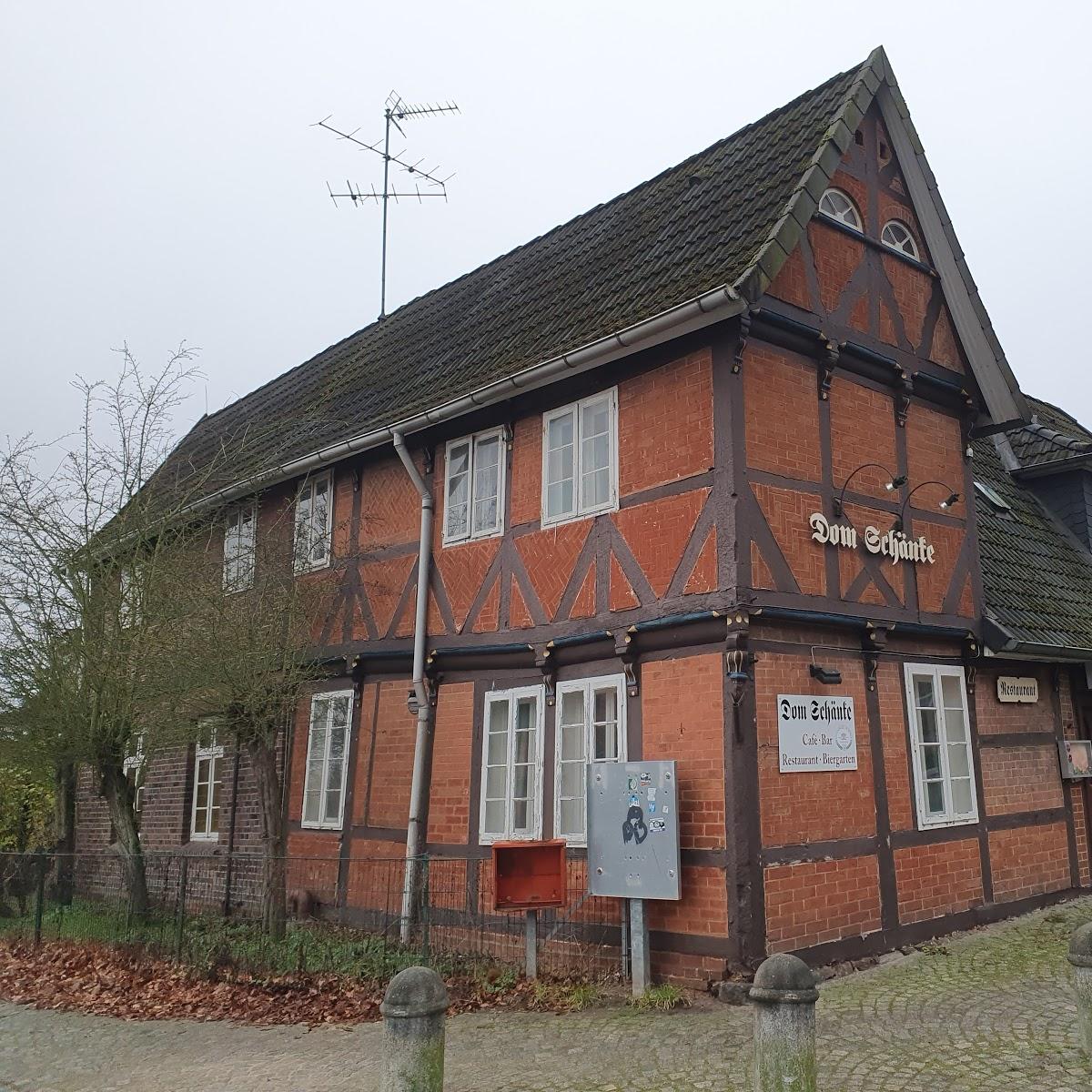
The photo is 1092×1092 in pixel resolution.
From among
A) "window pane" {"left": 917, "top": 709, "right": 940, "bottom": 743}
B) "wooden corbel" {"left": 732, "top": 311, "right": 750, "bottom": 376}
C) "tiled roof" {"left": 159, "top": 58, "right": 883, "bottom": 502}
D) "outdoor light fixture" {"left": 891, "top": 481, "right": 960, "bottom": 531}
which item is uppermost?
"tiled roof" {"left": 159, "top": 58, "right": 883, "bottom": 502}

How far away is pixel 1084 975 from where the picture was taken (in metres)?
5.78

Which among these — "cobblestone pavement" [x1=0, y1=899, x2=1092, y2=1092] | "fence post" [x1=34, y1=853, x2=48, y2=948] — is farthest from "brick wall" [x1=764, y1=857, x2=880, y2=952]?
"fence post" [x1=34, y1=853, x2=48, y2=948]

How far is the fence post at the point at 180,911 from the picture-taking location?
10359 mm

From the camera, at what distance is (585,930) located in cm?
935

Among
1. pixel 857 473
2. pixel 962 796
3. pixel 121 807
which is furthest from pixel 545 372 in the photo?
pixel 121 807

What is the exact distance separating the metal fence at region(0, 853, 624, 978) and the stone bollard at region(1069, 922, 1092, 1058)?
4.02 meters

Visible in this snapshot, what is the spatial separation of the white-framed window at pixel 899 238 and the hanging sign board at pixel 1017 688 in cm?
479

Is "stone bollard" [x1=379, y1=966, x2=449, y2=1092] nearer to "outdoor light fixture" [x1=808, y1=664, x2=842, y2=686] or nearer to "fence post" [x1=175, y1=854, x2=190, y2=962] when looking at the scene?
"outdoor light fixture" [x1=808, y1=664, x2=842, y2=686]

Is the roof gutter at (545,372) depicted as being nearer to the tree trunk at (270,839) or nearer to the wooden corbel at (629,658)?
the wooden corbel at (629,658)

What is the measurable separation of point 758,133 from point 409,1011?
9985 mm

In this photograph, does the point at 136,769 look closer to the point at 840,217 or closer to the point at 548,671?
the point at 548,671

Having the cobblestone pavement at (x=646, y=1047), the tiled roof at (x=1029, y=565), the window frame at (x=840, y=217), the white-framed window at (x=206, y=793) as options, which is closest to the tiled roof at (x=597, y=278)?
the window frame at (x=840, y=217)

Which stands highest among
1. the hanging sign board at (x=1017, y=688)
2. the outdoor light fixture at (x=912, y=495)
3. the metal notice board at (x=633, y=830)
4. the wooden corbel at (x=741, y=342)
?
the wooden corbel at (x=741, y=342)

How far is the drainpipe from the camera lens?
10.9 m
